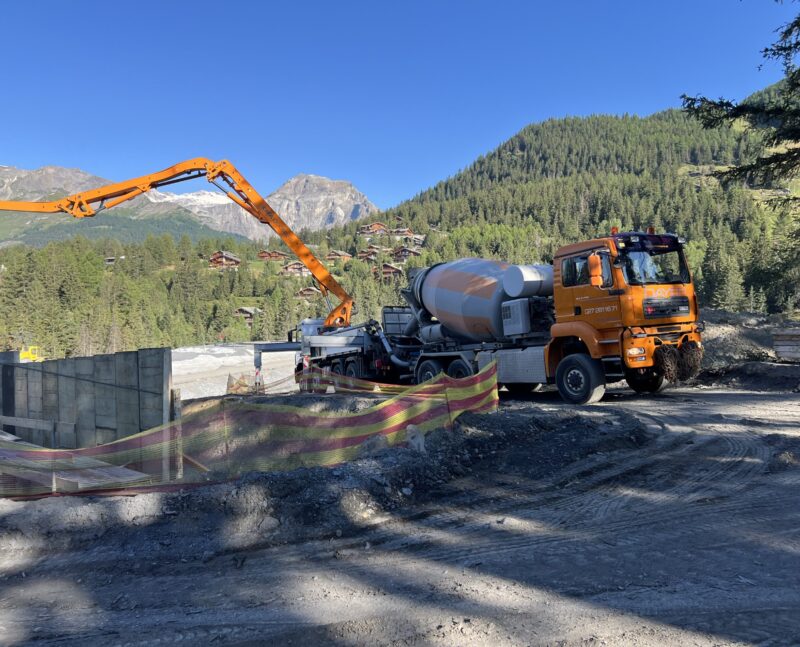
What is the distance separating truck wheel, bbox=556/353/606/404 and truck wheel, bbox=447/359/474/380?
271cm

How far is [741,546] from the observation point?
13.8 feet

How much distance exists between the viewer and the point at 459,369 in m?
14.2

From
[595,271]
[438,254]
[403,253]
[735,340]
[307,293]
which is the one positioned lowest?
[735,340]

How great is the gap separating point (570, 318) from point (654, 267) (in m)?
1.88

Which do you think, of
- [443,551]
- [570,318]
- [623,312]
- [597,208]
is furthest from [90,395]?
[597,208]

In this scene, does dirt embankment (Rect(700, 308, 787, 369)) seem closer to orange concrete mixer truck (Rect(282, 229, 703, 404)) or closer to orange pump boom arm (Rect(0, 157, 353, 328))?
orange concrete mixer truck (Rect(282, 229, 703, 404))

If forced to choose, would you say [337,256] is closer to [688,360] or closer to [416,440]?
[688,360]

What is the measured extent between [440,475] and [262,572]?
267 centimetres

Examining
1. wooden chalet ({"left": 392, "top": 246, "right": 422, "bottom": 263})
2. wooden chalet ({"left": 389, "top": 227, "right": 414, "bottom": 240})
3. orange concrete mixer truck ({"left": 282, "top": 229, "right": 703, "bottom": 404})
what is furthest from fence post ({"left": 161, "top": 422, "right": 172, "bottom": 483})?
wooden chalet ({"left": 389, "top": 227, "right": 414, "bottom": 240})

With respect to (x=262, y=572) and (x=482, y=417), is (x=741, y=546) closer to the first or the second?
(x=262, y=572)

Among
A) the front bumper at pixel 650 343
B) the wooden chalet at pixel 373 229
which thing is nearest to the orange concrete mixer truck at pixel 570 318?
the front bumper at pixel 650 343

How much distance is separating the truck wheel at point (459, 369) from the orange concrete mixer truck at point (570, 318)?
0.03 metres

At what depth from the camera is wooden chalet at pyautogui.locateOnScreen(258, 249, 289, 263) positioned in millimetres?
135875

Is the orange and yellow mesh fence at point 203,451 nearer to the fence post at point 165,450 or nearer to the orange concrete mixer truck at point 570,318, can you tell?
the fence post at point 165,450
